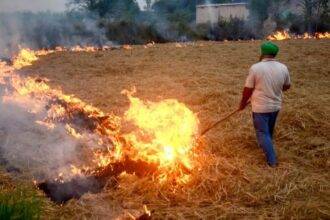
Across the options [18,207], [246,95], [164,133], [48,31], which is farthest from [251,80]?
[48,31]


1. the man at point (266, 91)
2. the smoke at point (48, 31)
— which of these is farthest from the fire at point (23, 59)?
the man at point (266, 91)

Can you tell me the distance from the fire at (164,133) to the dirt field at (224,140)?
0.96 feet

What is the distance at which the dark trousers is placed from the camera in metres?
6.06

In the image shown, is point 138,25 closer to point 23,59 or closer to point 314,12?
point 23,59

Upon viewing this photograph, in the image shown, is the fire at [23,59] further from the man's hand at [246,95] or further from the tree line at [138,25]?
the man's hand at [246,95]

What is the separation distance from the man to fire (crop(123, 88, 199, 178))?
3.53 feet

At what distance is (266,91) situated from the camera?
20.0 ft

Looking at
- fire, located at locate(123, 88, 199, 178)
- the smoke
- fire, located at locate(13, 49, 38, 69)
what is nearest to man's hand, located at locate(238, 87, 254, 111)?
fire, located at locate(123, 88, 199, 178)

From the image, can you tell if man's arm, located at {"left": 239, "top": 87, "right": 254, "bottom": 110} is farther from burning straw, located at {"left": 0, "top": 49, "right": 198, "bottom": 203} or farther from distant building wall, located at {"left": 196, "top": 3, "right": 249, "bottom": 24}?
distant building wall, located at {"left": 196, "top": 3, "right": 249, "bottom": 24}

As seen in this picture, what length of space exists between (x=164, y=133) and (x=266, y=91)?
1.70m

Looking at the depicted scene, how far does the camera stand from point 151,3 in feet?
131

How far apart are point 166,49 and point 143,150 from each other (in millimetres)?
12533

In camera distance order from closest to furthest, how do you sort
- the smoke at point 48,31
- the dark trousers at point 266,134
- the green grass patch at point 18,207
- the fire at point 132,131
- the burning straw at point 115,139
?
the green grass patch at point 18,207 < the burning straw at point 115,139 < the fire at point 132,131 < the dark trousers at point 266,134 < the smoke at point 48,31

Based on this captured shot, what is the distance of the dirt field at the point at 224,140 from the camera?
488 centimetres
